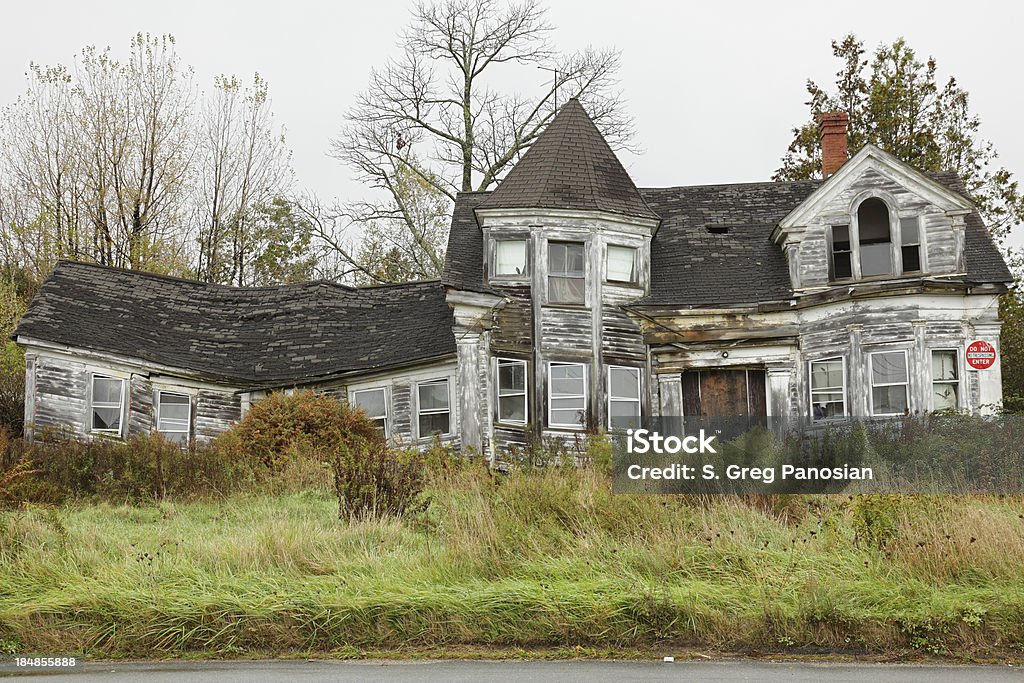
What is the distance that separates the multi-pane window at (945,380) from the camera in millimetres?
24406

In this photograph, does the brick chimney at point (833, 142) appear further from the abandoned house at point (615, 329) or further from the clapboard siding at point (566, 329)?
the clapboard siding at point (566, 329)

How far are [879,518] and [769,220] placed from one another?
54.8ft

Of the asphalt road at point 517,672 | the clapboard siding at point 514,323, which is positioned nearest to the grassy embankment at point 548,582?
the asphalt road at point 517,672

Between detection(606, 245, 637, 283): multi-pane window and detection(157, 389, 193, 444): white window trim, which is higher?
detection(606, 245, 637, 283): multi-pane window

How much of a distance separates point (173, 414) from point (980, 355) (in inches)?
741

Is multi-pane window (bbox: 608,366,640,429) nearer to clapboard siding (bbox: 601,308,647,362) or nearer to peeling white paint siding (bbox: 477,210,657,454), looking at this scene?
peeling white paint siding (bbox: 477,210,657,454)

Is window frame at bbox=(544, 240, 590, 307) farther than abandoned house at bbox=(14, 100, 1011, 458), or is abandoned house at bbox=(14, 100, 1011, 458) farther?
window frame at bbox=(544, 240, 590, 307)

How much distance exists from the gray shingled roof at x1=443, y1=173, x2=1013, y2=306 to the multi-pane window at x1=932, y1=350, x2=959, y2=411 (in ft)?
5.63

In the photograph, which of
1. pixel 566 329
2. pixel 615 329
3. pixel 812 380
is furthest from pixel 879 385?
pixel 566 329

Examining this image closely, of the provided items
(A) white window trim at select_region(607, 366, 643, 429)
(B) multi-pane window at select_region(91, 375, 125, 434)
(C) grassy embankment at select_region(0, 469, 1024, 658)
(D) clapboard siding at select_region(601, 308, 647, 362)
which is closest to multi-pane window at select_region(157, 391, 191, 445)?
(B) multi-pane window at select_region(91, 375, 125, 434)

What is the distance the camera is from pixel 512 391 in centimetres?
2533

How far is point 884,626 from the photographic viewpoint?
11.3 metres

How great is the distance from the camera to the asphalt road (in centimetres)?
1027

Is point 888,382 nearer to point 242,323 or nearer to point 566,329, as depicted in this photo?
point 566,329
